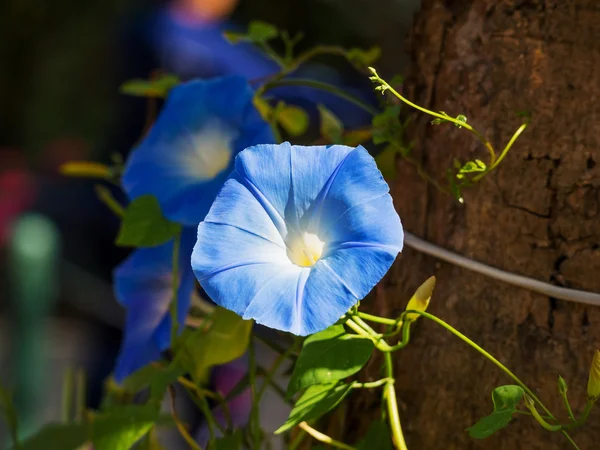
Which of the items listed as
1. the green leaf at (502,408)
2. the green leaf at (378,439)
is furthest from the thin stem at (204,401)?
the green leaf at (502,408)

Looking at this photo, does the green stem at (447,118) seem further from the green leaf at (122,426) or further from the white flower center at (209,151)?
the green leaf at (122,426)

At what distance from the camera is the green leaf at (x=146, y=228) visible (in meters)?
0.61

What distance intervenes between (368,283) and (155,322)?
0.30 meters

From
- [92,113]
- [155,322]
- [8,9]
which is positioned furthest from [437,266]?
[8,9]

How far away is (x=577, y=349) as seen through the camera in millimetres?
527

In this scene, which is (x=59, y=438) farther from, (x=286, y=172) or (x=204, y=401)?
(x=286, y=172)

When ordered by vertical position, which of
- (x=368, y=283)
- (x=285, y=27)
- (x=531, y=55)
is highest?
(x=531, y=55)

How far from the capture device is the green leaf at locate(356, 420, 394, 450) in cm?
54

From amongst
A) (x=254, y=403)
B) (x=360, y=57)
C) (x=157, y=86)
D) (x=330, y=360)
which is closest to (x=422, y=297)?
(x=330, y=360)

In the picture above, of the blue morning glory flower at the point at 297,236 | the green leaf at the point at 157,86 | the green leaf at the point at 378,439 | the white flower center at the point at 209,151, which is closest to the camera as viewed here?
the blue morning glory flower at the point at 297,236

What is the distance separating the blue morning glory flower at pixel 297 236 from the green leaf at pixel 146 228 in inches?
5.9

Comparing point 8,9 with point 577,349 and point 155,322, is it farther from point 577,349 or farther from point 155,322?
point 577,349

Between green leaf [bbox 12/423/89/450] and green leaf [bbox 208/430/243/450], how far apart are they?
0.09 m

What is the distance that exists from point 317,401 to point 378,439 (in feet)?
0.25
